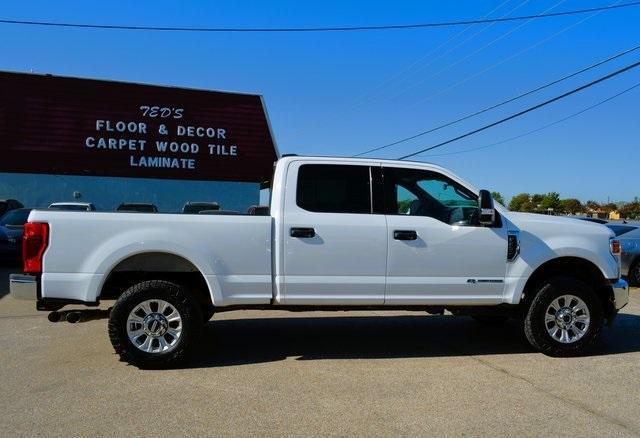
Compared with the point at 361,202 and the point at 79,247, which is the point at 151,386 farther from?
the point at 361,202

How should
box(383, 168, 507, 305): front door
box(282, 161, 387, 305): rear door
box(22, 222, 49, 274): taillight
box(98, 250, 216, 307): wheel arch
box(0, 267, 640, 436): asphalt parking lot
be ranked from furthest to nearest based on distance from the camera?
box(383, 168, 507, 305): front door < box(282, 161, 387, 305): rear door < box(98, 250, 216, 307): wheel arch < box(22, 222, 49, 274): taillight < box(0, 267, 640, 436): asphalt parking lot

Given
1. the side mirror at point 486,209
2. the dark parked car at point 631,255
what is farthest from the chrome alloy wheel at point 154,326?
the dark parked car at point 631,255

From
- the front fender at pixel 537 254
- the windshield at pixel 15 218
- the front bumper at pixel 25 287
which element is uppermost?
the windshield at pixel 15 218

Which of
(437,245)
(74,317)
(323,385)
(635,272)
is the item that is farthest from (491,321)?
(635,272)

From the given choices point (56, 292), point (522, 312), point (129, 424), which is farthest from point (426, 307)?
point (56, 292)

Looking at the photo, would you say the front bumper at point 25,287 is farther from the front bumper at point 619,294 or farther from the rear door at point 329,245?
the front bumper at point 619,294

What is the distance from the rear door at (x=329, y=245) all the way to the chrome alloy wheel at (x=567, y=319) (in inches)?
75.0

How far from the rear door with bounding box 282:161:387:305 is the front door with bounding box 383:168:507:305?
178 mm

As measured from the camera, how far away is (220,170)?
25453 mm

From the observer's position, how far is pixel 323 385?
5324 millimetres

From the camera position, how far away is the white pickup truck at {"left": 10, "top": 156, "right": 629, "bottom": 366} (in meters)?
5.68

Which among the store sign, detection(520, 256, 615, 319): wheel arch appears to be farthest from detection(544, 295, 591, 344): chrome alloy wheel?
the store sign

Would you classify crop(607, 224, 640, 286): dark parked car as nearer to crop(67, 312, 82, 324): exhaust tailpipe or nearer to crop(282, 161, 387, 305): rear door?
crop(282, 161, 387, 305): rear door

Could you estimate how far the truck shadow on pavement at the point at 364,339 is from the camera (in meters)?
6.45
